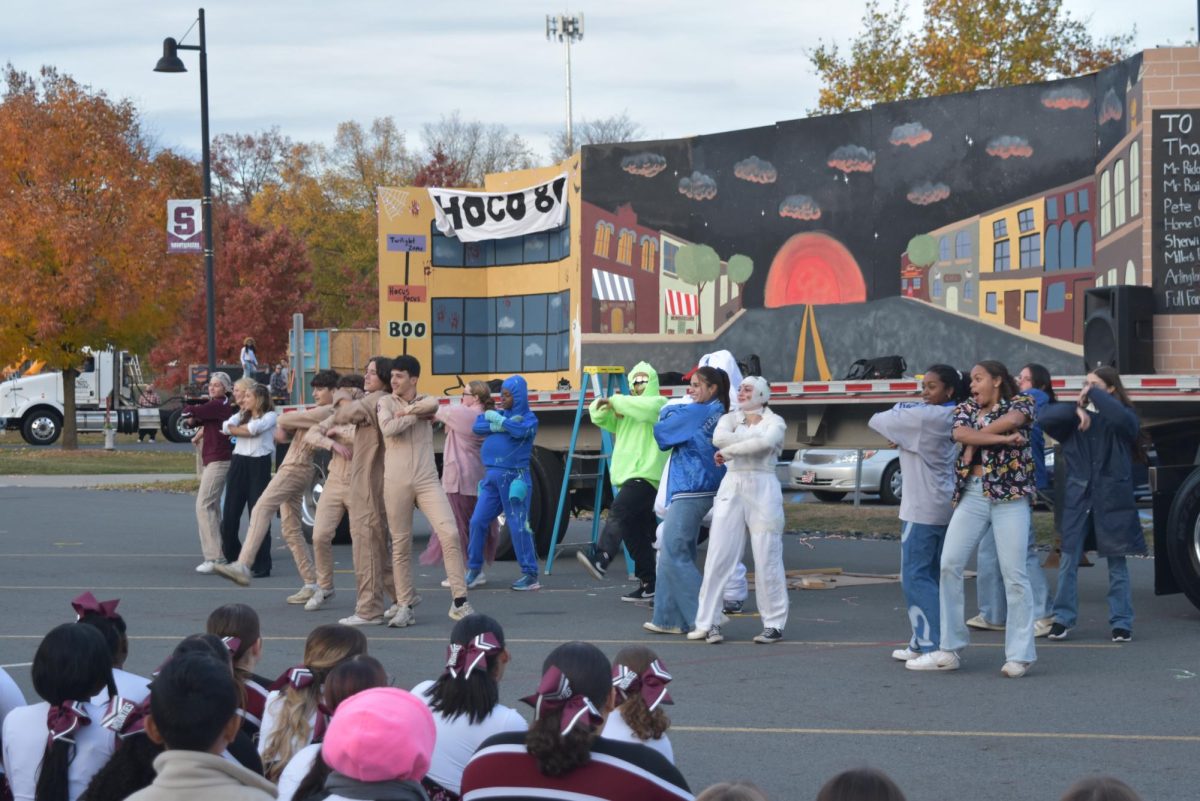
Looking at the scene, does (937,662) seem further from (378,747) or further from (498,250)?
(498,250)

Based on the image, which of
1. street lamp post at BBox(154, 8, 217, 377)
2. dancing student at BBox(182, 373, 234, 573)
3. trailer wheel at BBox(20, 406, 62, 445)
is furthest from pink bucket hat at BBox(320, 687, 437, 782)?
trailer wheel at BBox(20, 406, 62, 445)

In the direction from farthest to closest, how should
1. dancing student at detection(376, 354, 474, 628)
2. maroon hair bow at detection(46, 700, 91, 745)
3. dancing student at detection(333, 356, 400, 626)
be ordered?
dancing student at detection(333, 356, 400, 626) → dancing student at detection(376, 354, 474, 628) → maroon hair bow at detection(46, 700, 91, 745)

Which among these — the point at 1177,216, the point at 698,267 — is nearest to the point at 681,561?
the point at 1177,216

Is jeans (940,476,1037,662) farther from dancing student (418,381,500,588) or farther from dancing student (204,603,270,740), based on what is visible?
dancing student (418,381,500,588)

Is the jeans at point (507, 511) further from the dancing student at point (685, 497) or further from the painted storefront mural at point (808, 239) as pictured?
the painted storefront mural at point (808, 239)

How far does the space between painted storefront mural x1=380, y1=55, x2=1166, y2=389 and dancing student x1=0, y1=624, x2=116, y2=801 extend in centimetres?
1600

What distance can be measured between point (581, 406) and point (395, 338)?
15.8 meters

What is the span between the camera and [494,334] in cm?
3064

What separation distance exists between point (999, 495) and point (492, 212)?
21.4 meters

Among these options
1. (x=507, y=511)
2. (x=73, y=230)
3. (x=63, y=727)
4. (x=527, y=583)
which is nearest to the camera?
(x=63, y=727)

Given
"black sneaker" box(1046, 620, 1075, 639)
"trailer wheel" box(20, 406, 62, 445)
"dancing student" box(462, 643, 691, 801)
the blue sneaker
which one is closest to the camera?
"dancing student" box(462, 643, 691, 801)

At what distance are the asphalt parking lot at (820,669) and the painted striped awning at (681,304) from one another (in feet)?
36.5

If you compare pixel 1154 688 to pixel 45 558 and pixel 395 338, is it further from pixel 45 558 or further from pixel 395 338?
pixel 395 338

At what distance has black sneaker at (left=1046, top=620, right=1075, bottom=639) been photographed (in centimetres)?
1055
